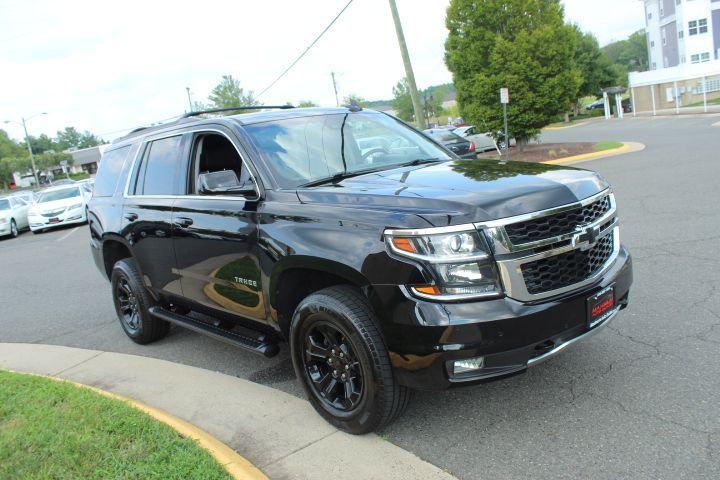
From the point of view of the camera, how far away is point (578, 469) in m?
2.92

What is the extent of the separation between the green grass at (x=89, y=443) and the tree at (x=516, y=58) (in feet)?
59.9

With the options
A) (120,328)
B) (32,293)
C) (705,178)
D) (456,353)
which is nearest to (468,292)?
(456,353)

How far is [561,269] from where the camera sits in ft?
10.4

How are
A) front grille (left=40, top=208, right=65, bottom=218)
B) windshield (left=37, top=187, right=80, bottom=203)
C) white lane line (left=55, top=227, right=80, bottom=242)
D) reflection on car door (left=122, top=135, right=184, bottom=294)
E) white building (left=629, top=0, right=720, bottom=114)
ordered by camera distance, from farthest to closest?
1. white building (left=629, top=0, right=720, bottom=114)
2. windshield (left=37, top=187, right=80, bottom=203)
3. front grille (left=40, top=208, right=65, bottom=218)
4. white lane line (left=55, top=227, right=80, bottom=242)
5. reflection on car door (left=122, top=135, right=184, bottom=294)

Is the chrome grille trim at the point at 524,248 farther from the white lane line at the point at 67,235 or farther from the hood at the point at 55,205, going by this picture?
the hood at the point at 55,205

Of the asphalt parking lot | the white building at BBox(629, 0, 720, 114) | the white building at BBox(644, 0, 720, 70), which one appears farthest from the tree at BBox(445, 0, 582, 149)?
the white building at BBox(644, 0, 720, 70)

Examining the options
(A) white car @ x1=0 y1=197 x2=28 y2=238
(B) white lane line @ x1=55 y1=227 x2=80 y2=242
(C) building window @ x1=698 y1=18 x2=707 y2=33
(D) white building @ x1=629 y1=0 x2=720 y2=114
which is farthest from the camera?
(C) building window @ x1=698 y1=18 x2=707 y2=33

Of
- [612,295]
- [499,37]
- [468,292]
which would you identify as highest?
[499,37]

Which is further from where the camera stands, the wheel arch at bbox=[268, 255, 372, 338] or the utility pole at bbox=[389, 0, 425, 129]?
the utility pole at bbox=[389, 0, 425, 129]

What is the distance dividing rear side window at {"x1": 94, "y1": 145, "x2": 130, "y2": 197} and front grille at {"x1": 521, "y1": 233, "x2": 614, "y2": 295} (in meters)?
4.22

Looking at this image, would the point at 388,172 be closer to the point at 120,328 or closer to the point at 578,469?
the point at 578,469

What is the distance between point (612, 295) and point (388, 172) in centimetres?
163

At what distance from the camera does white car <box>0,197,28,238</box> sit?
19469 millimetres

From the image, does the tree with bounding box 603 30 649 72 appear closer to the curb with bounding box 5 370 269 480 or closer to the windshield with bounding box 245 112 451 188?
the windshield with bounding box 245 112 451 188
